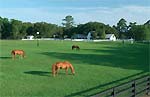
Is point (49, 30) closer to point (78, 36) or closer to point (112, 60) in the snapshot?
point (78, 36)

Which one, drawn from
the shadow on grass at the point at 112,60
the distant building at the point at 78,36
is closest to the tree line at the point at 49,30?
the distant building at the point at 78,36

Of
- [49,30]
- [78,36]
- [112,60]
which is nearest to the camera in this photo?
[112,60]

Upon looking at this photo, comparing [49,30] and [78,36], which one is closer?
[49,30]

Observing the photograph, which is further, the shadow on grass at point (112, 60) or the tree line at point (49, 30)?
Result: the tree line at point (49, 30)

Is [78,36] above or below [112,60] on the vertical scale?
above

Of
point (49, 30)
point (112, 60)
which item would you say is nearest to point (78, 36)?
point (49, 30)

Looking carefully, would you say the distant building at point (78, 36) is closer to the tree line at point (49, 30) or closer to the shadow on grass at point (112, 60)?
the tree line at point (49, 30)

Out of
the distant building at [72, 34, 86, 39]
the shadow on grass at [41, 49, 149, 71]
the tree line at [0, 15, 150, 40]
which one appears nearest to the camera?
the shadow on grass at [41, 49, 149, 71]

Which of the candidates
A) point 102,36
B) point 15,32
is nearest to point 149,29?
point 102,36

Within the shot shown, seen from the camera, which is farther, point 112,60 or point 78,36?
point 78,36

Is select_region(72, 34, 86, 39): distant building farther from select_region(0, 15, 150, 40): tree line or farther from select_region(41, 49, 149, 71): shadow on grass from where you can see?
select_region(41, 49, 149, 71): shadow on grass

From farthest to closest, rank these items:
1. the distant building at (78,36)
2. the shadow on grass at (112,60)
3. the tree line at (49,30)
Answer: the distant building at (78,36), the tree line at (49,30), the shadow on grass at (112,60)

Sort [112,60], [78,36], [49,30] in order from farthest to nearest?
[78,36] < [49,30] < [112,60]

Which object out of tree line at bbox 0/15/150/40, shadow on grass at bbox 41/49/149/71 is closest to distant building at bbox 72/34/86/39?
tree line at bbox 0/15/150/40
